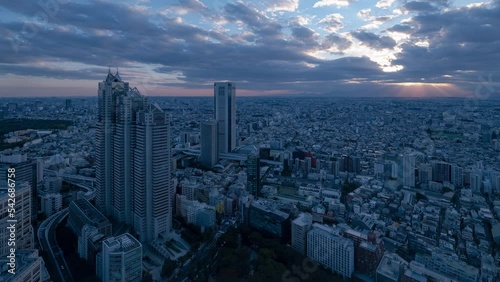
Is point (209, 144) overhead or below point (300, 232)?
overhead

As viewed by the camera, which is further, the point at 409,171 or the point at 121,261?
the point at 409,171

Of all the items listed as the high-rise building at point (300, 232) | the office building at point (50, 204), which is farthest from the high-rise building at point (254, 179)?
the office building at point (50, 204)

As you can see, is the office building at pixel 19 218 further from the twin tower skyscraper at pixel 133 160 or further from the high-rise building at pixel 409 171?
the high-rise building at pixel 409 171

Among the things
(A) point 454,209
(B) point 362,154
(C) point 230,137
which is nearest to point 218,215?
(A) point 454,209

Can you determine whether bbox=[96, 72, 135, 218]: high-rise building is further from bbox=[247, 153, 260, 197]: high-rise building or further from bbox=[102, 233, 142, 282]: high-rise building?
bbox=[247, 153, 260, 197]: high-rise building

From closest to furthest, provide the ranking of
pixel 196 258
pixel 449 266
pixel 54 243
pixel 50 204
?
pixel 449 266, pixel 196 258, pixel 54 243, pixel 50 204

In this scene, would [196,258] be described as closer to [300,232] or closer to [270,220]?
[270,220]

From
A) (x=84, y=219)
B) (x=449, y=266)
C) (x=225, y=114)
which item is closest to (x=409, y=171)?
(x=449, y=266)

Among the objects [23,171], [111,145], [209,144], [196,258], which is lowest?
[196,258]
